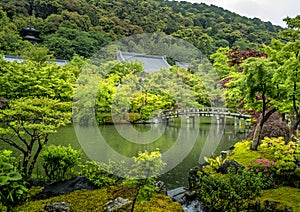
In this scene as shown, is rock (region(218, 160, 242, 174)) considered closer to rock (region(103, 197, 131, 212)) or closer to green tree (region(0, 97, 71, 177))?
rock (region(103, 197, 131, 212))

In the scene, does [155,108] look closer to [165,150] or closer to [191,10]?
[165,150]

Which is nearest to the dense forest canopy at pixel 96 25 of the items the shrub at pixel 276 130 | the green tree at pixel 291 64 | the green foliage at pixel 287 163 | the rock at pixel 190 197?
the shrub at pixel 276 130

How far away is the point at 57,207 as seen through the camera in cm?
389

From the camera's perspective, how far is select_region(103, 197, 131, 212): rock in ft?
12.9

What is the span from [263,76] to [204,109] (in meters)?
10.4

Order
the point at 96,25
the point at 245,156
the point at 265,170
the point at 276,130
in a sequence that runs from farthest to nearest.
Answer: the point at 96,25 → the point at 276,130 → the point at 245,156 → the point at 265,170

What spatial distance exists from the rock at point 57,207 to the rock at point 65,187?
19.6 inches

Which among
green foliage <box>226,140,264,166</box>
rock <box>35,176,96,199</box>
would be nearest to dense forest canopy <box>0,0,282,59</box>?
green foliage <box>226,140,264,166</box>

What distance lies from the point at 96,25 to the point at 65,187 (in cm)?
3292

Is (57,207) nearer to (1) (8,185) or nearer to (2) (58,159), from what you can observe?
(1) (8,185)

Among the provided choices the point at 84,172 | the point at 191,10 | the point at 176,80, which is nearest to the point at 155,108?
the point at 176,80

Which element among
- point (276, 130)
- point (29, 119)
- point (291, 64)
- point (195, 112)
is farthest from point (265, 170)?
point (195, 112)

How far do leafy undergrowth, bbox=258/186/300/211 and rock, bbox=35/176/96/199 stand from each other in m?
2.80

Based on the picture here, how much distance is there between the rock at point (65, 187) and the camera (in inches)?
174
